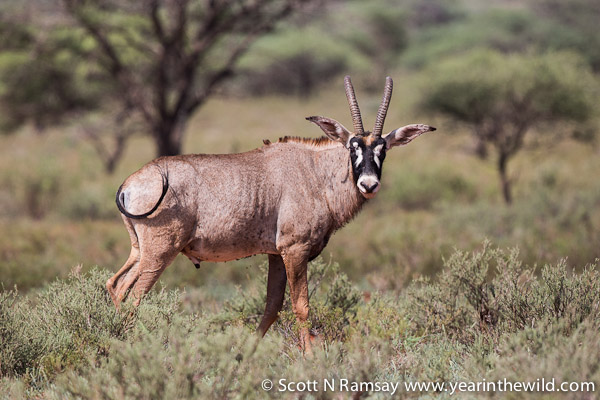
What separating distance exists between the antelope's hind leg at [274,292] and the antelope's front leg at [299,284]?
15.5 inches

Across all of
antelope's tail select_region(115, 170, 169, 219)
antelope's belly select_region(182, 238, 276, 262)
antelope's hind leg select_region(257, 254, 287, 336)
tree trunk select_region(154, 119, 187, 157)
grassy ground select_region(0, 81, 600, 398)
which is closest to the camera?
grassy ground select_region(0, 81, 600, 398)

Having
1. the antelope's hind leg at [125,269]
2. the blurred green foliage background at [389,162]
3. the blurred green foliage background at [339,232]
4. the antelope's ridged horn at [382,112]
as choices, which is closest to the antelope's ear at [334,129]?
the antelope's ridged horn at [382,112]

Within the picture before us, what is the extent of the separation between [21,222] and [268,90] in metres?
38.6

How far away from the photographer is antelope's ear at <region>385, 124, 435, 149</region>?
5762mm

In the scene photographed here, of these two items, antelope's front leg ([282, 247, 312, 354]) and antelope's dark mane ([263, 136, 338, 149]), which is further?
antelope's dark mane ([263, 136, 338, 149])

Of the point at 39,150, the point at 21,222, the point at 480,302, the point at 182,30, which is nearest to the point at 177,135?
the point at 182,30

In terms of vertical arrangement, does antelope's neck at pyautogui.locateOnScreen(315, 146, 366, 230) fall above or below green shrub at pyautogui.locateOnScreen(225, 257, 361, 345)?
above

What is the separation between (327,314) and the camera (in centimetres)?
595

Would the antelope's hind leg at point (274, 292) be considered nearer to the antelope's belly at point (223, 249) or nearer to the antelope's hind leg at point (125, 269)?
the antelope's belly at point (223, 249)

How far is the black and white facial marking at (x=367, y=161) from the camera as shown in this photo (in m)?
5.18

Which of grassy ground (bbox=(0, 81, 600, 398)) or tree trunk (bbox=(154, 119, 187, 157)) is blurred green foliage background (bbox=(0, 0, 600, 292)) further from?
tree trunk (bbox=(154, 119, 187, 157))

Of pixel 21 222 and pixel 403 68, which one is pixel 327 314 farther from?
pixel 403 68

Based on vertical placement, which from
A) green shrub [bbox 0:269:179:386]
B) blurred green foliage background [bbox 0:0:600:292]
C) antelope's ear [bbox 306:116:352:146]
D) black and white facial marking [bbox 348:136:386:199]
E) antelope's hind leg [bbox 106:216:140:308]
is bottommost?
blurred green foliage background [bbox 0:0:600:292]

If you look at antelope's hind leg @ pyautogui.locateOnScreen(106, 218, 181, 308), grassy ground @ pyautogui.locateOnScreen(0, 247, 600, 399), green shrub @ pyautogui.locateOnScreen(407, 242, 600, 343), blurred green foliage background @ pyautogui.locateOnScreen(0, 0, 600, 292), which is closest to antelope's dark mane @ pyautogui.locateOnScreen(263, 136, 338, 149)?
antelope's hind leg @ pyautogui.locateOnScreen(106, 218, 181, 308)
